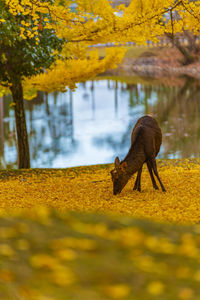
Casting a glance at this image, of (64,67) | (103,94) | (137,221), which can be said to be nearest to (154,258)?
(137,221)

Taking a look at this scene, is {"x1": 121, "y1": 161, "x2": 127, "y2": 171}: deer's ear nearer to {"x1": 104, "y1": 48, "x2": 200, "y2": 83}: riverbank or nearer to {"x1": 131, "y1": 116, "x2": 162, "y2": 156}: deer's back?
{"x1": 131, "y1": 116, "x2": 162, "y2": 156}: deer's back

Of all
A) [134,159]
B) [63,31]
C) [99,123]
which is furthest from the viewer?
[99,123]

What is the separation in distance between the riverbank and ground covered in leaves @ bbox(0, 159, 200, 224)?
36.2 metres

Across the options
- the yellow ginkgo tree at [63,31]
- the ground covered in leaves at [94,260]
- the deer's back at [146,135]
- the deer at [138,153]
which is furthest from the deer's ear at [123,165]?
the yellow ginkgo tree at [63,31]

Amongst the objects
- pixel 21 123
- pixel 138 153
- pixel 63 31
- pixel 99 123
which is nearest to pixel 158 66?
pixel 99 123

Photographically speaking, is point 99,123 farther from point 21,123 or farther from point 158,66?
point 158,66

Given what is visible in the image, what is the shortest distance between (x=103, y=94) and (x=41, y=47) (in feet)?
97.8

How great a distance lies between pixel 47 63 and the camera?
10.8 metres

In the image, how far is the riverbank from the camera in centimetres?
4780

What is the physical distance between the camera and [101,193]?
8406 millimetres

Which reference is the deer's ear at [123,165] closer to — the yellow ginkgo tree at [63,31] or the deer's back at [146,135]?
the deer's back at [146,135]

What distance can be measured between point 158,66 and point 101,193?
154 feet

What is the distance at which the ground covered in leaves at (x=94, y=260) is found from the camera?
3016 millimetres

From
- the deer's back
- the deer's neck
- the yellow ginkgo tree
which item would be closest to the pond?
the yellow ginkgo tree
